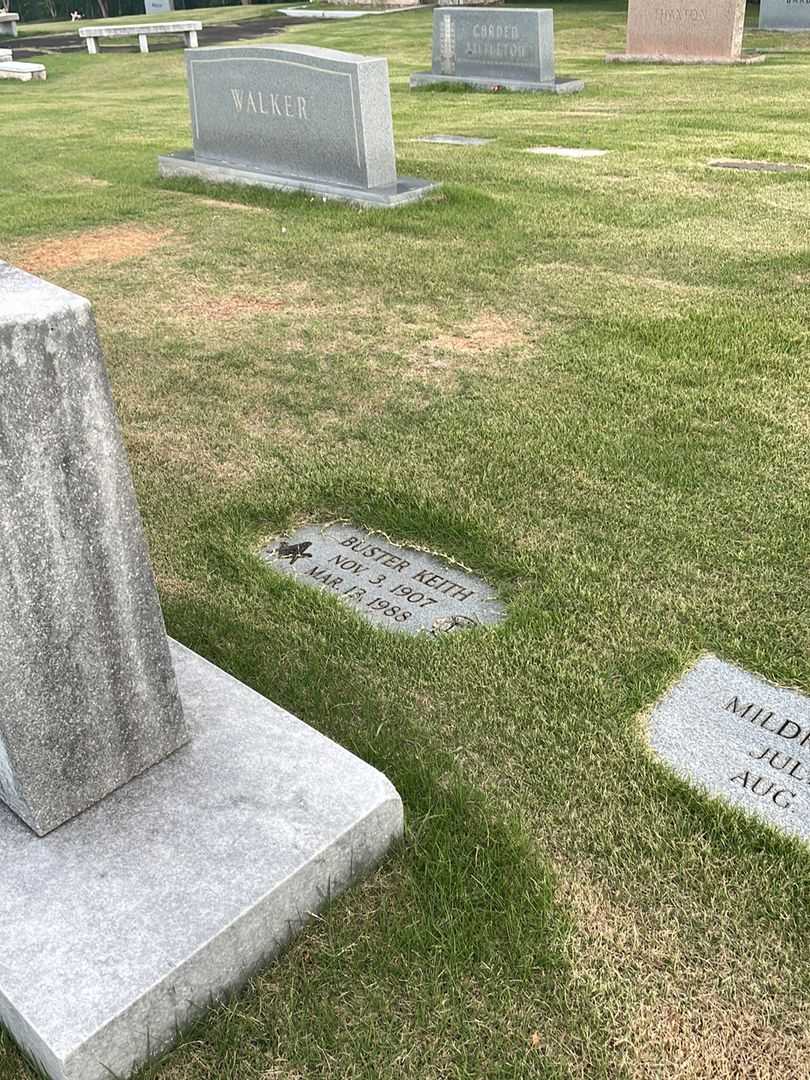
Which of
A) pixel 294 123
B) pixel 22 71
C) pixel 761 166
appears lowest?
pixel 761 166

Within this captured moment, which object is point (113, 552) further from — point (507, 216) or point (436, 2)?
point (436, 2)

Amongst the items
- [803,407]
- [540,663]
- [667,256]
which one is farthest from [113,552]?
[667,256]

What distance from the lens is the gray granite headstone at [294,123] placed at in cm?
780

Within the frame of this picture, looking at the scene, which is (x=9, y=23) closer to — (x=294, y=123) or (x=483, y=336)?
(x=294, y=123)

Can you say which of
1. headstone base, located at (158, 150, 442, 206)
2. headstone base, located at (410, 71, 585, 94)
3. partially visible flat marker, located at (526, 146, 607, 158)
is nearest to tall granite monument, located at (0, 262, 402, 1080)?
headstone base, located at (158, 150, 442, 206)

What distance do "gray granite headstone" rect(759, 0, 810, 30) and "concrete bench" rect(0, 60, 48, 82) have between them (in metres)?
15.2

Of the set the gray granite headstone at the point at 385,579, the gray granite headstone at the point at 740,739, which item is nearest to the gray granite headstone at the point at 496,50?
the gray granite headstone at the point at 385,579

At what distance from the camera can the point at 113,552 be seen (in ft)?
6.51

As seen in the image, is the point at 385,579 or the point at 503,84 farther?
the point at 503,84

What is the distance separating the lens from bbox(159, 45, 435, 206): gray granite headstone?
7797 millimetres

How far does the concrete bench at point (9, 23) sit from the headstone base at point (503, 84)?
23.9m

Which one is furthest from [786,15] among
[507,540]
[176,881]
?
[176,881]

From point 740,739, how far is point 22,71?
73.9ft

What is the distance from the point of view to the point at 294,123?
27.2 ft
